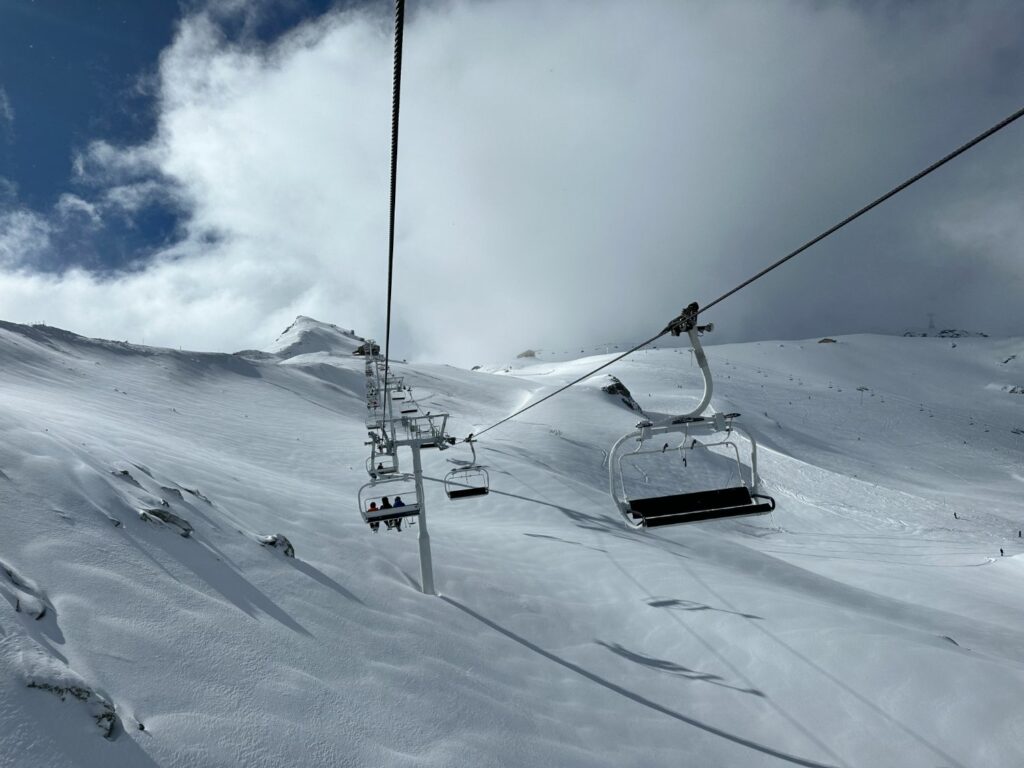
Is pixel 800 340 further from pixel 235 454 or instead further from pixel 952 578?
pixel 235 454

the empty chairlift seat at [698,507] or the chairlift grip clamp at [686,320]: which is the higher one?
the chairlift grip clamp at [686,320]

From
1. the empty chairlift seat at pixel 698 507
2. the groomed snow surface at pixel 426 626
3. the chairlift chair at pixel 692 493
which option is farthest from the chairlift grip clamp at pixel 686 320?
the groomed snow surface at pixel 426 626

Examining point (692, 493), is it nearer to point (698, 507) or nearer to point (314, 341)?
point (698, 507)

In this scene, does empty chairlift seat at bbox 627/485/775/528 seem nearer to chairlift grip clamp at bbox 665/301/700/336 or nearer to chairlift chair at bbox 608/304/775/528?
chairlift chair at bbox 608/304/775/528

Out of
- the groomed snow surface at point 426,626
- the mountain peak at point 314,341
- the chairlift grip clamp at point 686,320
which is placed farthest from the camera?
the mountain peak at point 314,341

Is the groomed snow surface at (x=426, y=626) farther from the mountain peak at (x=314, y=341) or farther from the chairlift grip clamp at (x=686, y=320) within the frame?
the mountain peak at (x=314, y=341)

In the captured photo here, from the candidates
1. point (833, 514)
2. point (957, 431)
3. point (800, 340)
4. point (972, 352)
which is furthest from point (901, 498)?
point (972, 352)

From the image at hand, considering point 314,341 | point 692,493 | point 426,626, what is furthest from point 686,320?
point 314,341

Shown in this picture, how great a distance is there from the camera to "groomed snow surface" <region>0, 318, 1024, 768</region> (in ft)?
14.2

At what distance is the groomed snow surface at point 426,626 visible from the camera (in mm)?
4328

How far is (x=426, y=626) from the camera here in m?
7.96

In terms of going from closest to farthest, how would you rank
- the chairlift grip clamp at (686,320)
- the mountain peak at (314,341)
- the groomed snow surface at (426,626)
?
the groomed snow surface at (426,626), the chairlift grip clamp at (686,320), the mountain peak at (314,341)

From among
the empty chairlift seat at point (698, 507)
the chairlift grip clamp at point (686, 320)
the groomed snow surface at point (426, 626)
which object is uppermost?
the chairlift grip clamp at point (686, 320)

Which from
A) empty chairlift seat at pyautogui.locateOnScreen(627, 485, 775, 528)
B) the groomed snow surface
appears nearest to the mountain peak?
the groomed snow surface
